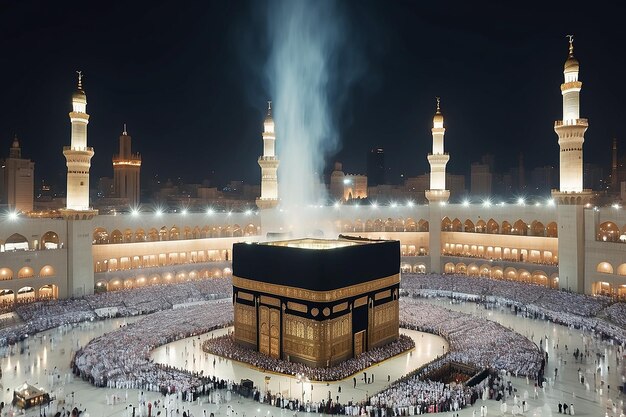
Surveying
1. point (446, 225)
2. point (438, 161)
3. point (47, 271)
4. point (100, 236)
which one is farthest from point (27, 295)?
point (446, 225)

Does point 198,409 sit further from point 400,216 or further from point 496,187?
point 496,187

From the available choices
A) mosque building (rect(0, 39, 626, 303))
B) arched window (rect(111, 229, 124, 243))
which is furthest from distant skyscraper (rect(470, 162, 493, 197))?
arched window (rect(111, 229, 124, 243))

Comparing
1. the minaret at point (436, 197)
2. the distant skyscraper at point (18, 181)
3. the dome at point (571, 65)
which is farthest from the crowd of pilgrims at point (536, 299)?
the distant skyscraper at point (18, 181)

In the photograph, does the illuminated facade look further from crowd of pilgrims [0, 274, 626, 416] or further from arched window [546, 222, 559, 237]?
arched window [546, 222, 559, 237]

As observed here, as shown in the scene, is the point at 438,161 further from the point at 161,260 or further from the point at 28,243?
the point at 28,243

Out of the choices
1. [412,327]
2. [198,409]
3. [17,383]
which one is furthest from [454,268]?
[17,383]

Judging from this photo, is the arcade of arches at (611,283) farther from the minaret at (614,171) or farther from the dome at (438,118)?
the minaret at (614,171)
